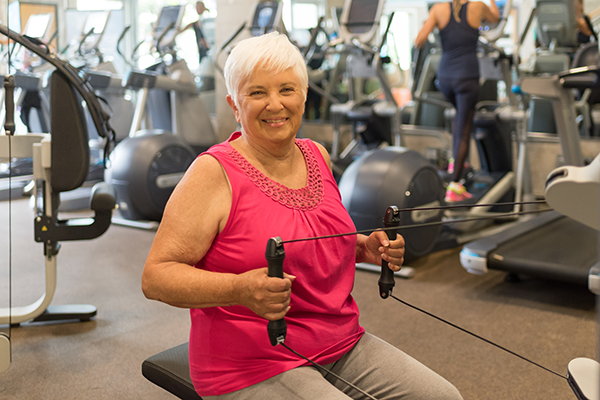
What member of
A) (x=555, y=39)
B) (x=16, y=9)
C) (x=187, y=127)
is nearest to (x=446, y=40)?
(x=555, y=39)

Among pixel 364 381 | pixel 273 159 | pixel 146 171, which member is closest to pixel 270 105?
pixel 273 159

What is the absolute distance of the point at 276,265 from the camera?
95 cm

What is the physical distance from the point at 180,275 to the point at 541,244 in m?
2.64

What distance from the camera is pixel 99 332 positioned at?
2451 millimetres

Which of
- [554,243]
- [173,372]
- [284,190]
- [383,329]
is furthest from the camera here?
[554,243]

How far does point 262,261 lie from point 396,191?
7.06ft

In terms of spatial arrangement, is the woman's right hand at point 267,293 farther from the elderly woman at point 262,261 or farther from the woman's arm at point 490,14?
the woman's arm at point 490,14

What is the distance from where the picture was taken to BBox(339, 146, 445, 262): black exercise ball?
10.4 ft

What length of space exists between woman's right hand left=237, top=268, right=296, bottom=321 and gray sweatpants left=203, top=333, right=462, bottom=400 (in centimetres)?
22

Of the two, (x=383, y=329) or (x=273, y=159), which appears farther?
(x=383, y=329)

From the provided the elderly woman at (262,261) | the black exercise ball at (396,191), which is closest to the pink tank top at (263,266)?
the elderly woman at (262,261)

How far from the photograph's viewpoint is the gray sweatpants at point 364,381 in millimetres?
1100

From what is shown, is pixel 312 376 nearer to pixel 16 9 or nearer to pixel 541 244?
pixel 16 9

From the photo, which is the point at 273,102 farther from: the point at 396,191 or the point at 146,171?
the point at 146,171
